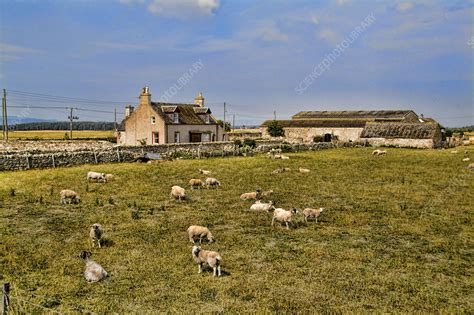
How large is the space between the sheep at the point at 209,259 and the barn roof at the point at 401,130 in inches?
2479

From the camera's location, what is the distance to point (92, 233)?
13.1 metres

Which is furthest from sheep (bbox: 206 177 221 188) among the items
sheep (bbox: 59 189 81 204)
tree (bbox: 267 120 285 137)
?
tree (bbox: 267 120 285 137)

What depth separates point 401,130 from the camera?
2756 inches

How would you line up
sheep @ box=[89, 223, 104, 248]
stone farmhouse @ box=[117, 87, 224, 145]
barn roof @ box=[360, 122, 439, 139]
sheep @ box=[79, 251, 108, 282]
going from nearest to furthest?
1. sheep @ box=[79, 251, 108, 282]
2. sheep @ box=[89, 223, 104, 248]
3. stone farmhouse @ box=[117, 87, 224, 145]
4. barn roof @ box=[360, 122, 439, 139]

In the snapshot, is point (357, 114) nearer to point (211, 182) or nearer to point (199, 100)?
point (199, 100)

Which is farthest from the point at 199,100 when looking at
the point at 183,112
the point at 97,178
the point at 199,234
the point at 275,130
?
the point at 199,234

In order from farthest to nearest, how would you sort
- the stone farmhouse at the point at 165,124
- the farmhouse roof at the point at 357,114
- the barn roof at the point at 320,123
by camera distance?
1. the farmhouse roof at the point at 357,114
2. the barn roof at the point at 320,123
3. the stone farmhouse at the point at 165,124

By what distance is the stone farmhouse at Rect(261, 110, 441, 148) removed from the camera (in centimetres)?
6731

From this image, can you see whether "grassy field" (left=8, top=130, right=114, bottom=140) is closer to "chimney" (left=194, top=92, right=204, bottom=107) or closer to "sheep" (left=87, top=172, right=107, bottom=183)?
"chimney" (left=194, top=92, right=204, bottom=107)

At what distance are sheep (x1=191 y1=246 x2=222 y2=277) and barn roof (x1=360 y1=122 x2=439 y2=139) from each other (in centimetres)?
6297

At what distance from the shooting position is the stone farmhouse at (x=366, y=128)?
221 ft

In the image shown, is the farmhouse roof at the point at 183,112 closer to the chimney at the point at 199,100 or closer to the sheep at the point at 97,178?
the chimney at the point at 199,100

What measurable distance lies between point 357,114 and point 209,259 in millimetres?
86484

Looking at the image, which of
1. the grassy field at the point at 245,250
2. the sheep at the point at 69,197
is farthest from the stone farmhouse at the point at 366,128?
the sheep at the point at 69,197
